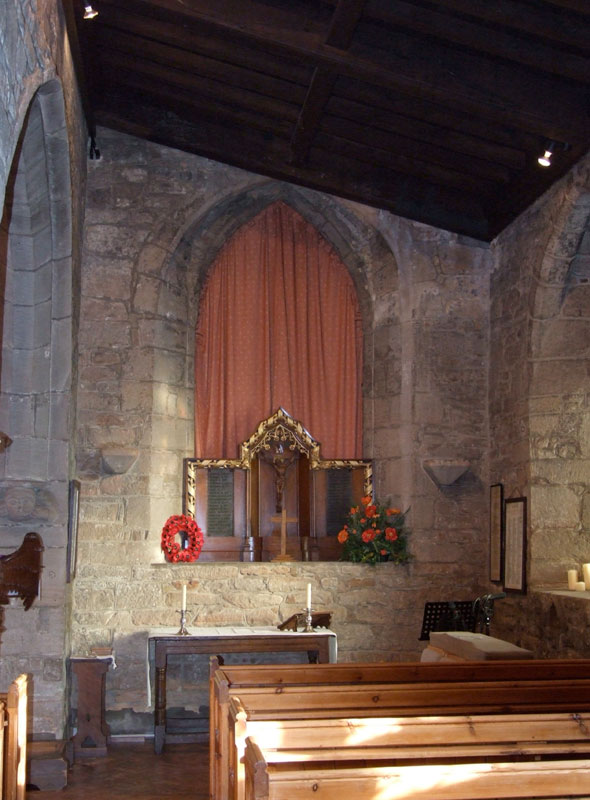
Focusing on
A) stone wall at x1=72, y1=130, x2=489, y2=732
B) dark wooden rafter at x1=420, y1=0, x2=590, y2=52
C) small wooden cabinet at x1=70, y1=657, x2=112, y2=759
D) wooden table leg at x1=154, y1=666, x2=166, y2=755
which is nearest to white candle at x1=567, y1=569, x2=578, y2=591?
stone wall at x1=72, y1=130, x2=489, y2=732

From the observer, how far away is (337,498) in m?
9.07

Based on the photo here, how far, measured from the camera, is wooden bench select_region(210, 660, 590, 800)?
12.8 ft

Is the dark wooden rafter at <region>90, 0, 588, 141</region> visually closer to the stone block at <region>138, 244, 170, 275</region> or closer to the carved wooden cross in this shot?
the stone block at <region>138, 244, 170, 275</region>

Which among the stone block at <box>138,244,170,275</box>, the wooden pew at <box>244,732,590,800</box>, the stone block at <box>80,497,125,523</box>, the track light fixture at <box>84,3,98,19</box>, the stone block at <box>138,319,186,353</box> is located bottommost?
the wooden pew at <box>244,732,590,800</box>

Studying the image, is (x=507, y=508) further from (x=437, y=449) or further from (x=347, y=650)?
(x=347, y=650)

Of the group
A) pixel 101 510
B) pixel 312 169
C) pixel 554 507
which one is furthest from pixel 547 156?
pixel 101 510

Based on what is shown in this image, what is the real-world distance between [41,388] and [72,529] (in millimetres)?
1043

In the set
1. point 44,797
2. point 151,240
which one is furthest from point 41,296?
point 44,797

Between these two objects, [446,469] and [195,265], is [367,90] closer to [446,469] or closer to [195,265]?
[195,265]

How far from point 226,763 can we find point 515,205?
5.37 metres

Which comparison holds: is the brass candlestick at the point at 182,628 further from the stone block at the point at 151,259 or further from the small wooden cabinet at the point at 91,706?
the stone block at the point at 151,259

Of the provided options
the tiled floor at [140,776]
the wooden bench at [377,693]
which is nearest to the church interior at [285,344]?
the tiled floor at [140,776]

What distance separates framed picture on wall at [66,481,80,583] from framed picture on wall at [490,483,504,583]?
3386mm

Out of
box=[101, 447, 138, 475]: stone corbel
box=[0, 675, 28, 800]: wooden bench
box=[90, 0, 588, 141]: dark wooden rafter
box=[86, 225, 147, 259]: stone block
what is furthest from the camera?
box=[86, 225, 147, 259]: stone block
